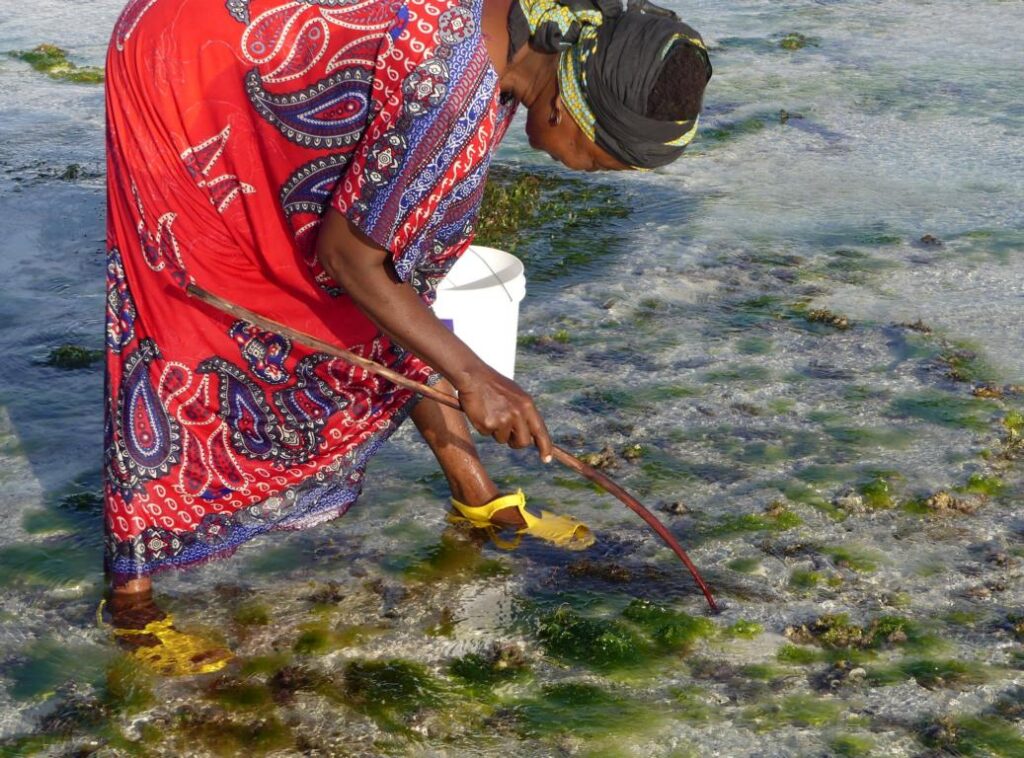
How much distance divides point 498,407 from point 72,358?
2655mm

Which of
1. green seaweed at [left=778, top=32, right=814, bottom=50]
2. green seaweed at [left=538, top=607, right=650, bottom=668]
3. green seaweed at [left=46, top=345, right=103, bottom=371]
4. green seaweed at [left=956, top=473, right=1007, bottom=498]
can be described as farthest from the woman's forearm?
green seaweed at [left=778, top=32, right=814, bottom=50]

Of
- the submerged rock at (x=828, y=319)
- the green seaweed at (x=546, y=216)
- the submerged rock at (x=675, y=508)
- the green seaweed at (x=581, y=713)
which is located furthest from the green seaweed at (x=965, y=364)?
the green seaweed at (x=581, y=713)

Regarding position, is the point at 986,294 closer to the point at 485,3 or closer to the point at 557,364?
the point at 557,364

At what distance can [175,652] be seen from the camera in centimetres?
345

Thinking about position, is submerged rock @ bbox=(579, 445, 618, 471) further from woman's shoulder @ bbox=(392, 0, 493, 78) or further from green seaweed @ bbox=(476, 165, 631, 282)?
woman's shoulder @ bbox=(392, 0, 493, 78)

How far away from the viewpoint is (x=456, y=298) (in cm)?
387

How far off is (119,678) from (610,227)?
12.4ft

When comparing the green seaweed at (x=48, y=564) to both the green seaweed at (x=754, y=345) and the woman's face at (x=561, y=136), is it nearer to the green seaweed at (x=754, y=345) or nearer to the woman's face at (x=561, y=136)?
the woman's face at (x=561, y=136)

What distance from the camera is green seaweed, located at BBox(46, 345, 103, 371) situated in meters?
5.05

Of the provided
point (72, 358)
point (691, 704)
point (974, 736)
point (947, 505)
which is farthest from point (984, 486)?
point (72, 358)

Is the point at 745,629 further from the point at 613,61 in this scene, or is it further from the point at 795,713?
the point at 613,61

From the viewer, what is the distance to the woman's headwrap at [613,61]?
9.29 feet

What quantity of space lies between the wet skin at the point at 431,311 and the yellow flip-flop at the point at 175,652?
3.33ft

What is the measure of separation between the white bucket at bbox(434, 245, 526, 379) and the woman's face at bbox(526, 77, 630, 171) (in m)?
0.81
